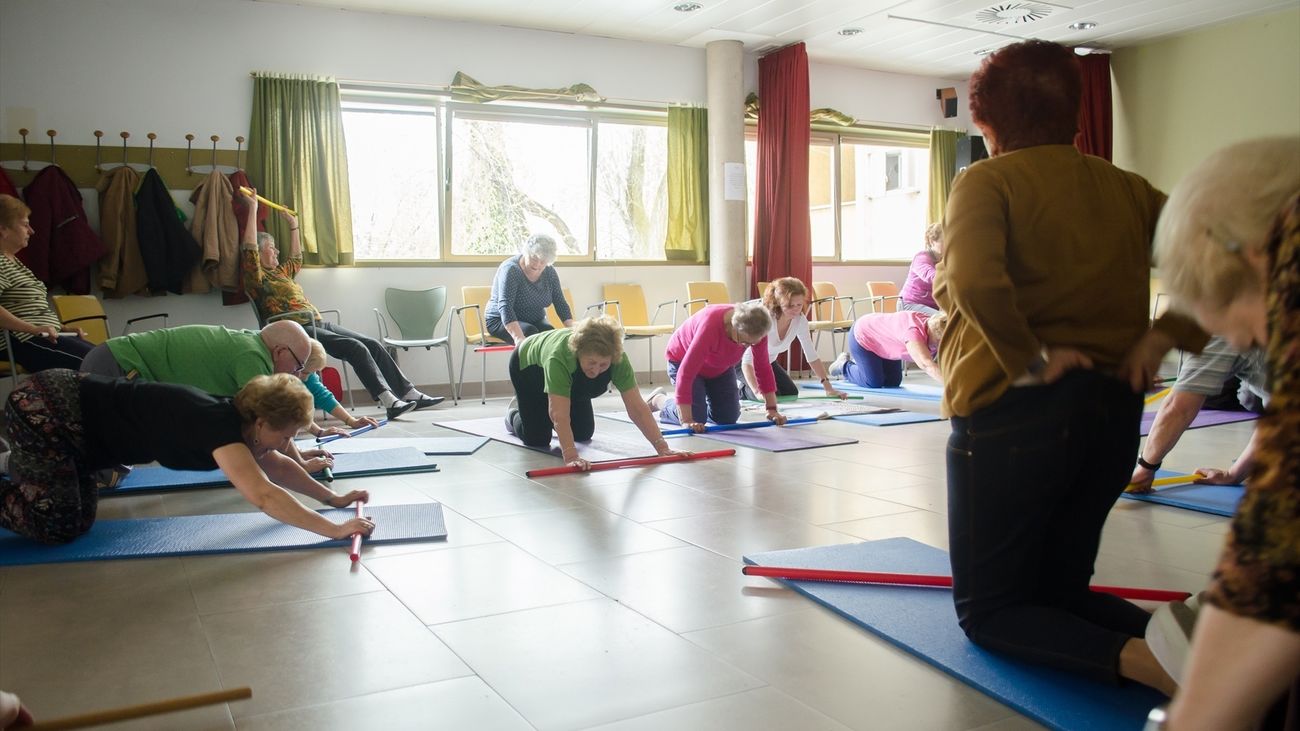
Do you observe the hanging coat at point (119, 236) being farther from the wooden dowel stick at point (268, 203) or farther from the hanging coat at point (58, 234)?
the wooden dowel stick at point (268, 203)

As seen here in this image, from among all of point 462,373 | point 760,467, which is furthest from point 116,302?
point 760,467

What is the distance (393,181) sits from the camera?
7.92 meters

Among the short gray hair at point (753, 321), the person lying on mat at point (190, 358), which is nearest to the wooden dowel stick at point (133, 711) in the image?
the person lying on mat at point (190, 358)

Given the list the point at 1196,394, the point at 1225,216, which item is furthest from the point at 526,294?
the point at 1225,216

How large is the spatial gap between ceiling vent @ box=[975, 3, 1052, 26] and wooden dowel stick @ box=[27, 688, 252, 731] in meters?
7.68

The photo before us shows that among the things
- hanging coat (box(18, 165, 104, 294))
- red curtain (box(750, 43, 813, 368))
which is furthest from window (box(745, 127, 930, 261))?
hanging coat (box(18, 165, 104, 294))

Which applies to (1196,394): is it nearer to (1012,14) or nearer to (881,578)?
(881,578)

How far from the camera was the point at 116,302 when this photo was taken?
6.81 metres

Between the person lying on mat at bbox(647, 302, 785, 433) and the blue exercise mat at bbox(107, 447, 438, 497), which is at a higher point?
the person lying on mat at bbox(647, 302, 785, 433)

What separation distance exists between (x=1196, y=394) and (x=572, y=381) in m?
2.47

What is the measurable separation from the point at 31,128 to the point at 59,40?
24.6 inches

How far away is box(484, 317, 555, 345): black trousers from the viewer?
21.9 feet

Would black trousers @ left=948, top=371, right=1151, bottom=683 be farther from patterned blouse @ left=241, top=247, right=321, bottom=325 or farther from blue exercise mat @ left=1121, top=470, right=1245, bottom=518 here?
patterned blouse @ left=241, top=247, right=321, bottom=325

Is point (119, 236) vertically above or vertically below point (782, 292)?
above
